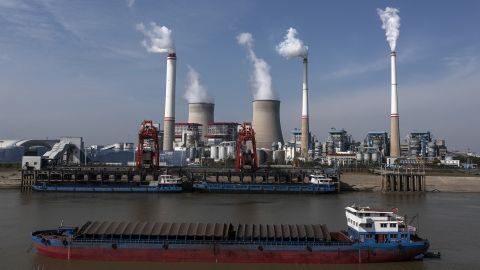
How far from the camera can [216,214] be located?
103 ft

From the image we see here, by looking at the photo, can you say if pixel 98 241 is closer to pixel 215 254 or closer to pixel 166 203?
pixel 215 254

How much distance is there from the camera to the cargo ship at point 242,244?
1897cm

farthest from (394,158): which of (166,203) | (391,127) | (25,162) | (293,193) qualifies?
(25,162)

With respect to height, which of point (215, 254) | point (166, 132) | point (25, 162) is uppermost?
point (166, 132)

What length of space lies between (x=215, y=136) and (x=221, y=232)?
92005mm

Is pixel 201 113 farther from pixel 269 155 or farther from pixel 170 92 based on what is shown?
pixel 170 92

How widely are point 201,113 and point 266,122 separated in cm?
2373

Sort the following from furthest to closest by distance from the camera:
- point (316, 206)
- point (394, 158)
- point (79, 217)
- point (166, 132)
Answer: point (166, 132) → point (394, 158) → point (316, 206) → point (79, 217)

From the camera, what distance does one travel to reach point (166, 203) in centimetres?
3797

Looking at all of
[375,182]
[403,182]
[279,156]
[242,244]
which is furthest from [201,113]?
[242,244]

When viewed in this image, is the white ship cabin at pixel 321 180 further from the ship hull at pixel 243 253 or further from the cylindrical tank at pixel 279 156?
the cylindrical tank at pixel 279 156

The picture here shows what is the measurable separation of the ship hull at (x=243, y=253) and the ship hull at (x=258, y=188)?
28692mm

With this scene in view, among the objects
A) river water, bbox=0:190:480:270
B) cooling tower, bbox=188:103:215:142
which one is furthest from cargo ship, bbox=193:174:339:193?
cooling tower, bbox=188:103:215:142

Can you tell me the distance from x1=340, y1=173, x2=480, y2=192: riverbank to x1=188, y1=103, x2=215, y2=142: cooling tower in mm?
53300
